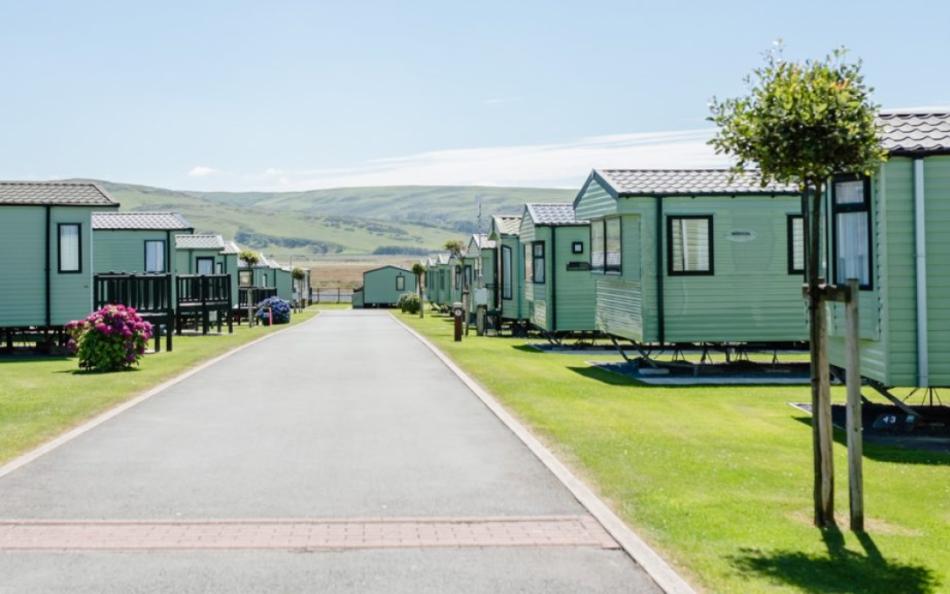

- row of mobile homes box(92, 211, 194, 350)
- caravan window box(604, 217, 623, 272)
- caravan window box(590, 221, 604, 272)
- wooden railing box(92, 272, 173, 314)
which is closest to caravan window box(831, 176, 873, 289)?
caravan window box(604, 217, 623, 272)

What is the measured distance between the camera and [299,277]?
3307 inches

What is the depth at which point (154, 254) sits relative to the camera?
122 feet

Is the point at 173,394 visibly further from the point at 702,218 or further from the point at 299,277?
the point at 299,277

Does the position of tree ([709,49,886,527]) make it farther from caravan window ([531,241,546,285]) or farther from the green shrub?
the green shrub

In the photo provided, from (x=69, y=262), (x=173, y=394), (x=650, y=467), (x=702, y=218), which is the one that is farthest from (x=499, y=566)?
(x=69, y=262)

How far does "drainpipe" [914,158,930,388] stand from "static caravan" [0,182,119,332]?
20092 mm

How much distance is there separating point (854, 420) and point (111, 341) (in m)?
16.0

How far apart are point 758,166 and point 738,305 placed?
12.5 meters

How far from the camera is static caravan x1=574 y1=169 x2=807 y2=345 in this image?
20.0 m

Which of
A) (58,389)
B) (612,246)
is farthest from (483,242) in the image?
(58,389)

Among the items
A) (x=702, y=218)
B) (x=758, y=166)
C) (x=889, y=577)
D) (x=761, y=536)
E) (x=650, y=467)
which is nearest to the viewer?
(x=889, y=577)

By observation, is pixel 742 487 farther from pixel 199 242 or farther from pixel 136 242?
pixel 199 242

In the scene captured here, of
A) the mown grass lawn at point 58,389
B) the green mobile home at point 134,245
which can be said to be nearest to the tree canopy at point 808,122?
the mown grass lawn at point 58,389

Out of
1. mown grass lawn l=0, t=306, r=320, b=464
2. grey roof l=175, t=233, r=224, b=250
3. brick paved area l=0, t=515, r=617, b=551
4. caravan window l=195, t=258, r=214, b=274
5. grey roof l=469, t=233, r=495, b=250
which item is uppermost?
grey roof l=175, t=233, r=224, b=250
